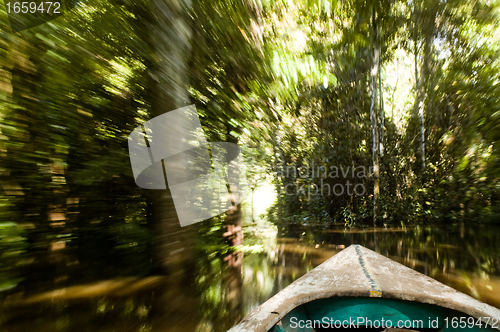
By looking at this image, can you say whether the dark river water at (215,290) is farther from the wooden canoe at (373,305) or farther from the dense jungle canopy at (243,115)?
the wooden canoe at (373,305)

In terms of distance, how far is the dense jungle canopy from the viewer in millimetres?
1871

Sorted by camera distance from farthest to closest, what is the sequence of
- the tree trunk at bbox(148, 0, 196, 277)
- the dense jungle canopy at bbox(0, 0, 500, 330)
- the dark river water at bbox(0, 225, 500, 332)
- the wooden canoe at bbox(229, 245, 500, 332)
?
the tree trunk at bbox(148, 0, 196, 277) → the dark river water at bbox(0, 225, 500, 332) → the dense jungle canopy at bbox(0, 0, 500, 330) → the wooden canoe at bbox(229, 245, 500, 332)

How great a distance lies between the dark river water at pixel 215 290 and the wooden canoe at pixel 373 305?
109 centimetres

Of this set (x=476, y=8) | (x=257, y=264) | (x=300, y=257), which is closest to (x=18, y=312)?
(x=257, y=264)

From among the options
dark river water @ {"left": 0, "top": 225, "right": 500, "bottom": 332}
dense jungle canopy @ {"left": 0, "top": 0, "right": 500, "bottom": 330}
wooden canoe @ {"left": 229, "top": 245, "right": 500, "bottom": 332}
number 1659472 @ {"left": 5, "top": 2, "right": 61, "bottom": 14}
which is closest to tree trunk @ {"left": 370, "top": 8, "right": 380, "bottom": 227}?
dense jungle canopy @ {"left": 0, "top": 0, "right": 500, "bottom": 330}

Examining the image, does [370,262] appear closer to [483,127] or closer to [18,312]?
[18,312]

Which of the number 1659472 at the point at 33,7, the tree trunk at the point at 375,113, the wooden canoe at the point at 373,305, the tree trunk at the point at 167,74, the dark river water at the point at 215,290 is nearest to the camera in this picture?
the wooden canoe at the point at 373,305

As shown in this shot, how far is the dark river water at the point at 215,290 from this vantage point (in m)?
2.16

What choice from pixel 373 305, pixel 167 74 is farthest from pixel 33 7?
pixel 373 305

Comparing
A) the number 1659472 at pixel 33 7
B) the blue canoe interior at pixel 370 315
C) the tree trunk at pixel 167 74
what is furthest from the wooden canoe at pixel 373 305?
the number 1659472 at pixel 33 7

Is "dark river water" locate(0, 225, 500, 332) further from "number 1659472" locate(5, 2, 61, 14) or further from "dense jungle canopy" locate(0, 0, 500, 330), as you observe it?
"number 1659472" locate(5, 2, 61, 14)

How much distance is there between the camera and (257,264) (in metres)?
4.25

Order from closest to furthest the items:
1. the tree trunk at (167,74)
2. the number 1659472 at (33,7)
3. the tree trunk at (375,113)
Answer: the number 1659472 at (33,7) < the tree trunk at (167,74) < the tree trunk at (375,113)

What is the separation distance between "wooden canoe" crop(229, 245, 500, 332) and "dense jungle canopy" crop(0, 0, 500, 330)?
187 cm
